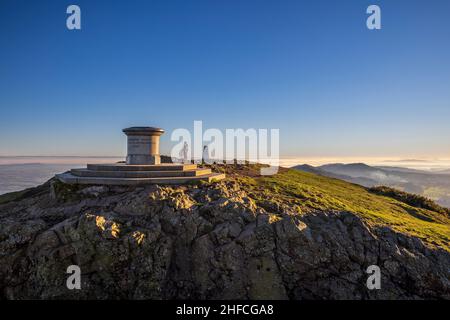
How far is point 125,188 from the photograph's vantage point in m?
12.1

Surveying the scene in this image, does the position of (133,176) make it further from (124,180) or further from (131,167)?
(131,167)

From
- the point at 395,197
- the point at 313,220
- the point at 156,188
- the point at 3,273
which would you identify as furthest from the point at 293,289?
the point at 395,197

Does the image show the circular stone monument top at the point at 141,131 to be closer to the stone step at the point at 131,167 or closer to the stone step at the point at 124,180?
the stone step at the point at 131,167

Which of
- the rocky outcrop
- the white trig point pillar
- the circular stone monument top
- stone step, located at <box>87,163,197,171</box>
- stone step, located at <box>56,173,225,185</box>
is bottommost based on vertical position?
the rocky outcrop

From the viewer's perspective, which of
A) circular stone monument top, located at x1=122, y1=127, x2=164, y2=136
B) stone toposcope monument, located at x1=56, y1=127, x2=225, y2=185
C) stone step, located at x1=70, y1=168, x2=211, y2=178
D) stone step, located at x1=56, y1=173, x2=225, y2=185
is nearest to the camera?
stone step, located at x1=56, y1=173, x2=225, y2=185

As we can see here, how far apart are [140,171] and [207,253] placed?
629 centimetres

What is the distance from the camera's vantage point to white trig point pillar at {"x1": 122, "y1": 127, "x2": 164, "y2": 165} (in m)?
15.7

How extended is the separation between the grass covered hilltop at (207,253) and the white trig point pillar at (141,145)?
4924mm

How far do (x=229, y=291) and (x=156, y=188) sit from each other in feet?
17.8

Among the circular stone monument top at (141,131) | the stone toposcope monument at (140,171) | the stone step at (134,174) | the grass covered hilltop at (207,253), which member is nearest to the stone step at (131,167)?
the stone toposcope monument at (140,171)

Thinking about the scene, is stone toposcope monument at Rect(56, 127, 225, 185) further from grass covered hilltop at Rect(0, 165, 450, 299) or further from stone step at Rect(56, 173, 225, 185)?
grass covered hilltop at Rect(0, 165, 450, 299)

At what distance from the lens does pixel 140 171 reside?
44.5 ft

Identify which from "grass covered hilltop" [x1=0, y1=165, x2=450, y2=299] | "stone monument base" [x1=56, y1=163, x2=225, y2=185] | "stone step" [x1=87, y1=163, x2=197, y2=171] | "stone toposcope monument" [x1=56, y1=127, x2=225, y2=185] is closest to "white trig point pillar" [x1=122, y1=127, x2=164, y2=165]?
"stone toposcope monument" [x1=56, y1=127, x2=225, y2=185]
